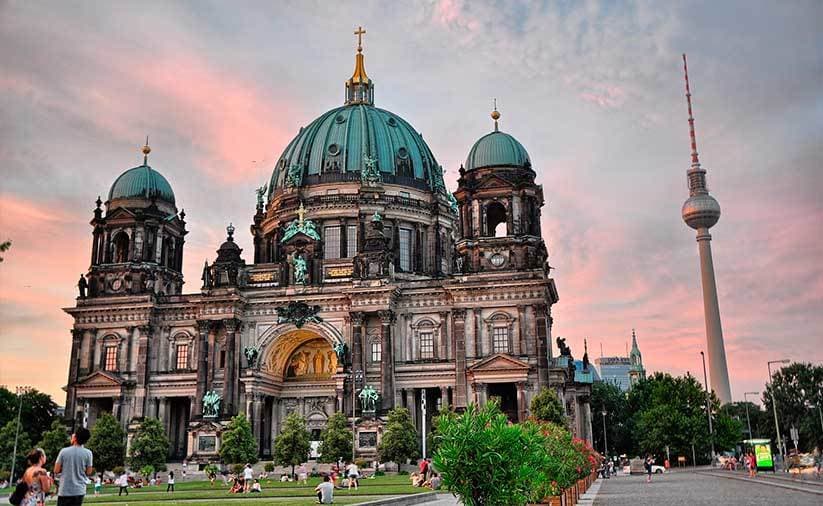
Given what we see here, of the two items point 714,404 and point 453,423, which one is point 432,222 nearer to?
point 714,404

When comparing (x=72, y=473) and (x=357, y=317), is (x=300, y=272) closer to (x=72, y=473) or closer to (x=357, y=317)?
(x=357, y=317)

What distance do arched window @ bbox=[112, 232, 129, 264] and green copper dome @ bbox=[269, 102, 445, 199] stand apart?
17321 millimetres

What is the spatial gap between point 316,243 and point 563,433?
4642 cm

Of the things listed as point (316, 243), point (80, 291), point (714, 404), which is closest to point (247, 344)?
point (316, 243)

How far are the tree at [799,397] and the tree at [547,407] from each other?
54275 millimetres

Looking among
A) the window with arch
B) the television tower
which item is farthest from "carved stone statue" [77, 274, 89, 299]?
the television tower

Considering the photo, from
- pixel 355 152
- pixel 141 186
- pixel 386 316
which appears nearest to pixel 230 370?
pixel 386 316

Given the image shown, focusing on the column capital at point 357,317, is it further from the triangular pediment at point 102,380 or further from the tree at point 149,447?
the triangular pediment at point 102,380

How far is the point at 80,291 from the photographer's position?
259ft

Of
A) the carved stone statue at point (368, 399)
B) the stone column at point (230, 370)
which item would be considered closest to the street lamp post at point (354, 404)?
the carved stone statue at point (368, 399)

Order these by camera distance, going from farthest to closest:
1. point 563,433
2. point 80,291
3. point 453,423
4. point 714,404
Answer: point 714,404 < point 80,291 < point 563,433 < point 453,423

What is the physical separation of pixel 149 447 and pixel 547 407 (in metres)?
32.3

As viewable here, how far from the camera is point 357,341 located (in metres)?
70.5

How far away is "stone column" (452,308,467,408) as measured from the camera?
68.4m
